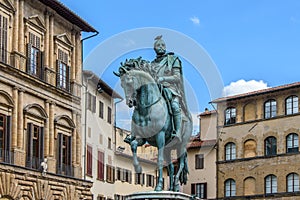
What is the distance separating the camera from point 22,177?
111ft

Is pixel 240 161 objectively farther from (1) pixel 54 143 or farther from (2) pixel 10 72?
(2) pixel 10 72

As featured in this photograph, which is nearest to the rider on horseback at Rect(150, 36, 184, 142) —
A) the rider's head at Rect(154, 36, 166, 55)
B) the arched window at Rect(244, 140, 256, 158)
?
the rider's head at Rect(154, 36, 166, 55)

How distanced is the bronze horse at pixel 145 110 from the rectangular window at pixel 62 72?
29.9 meters

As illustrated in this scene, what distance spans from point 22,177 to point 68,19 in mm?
10841

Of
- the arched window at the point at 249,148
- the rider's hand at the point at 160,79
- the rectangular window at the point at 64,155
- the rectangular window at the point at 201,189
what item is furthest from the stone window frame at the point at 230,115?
the rider's hand at the point at 160,79

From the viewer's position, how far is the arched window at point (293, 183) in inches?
2047

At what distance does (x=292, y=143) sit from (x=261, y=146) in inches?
106

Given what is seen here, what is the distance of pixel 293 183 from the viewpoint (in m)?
52.2

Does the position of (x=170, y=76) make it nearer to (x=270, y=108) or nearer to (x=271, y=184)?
(x=271, y=184)

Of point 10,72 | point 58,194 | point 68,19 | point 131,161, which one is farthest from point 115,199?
point 131,161

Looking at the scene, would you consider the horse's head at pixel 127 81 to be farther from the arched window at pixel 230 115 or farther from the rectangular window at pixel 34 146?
the arched window at pixel 230 115

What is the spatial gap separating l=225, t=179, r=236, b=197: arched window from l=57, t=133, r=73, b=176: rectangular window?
19.1 meters

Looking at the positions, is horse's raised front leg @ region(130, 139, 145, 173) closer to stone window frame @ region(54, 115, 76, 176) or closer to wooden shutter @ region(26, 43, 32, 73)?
wooden shutter @ region(26, 43, 32, 73)

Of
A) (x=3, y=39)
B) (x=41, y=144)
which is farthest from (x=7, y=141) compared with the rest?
(x=3, y=39)
